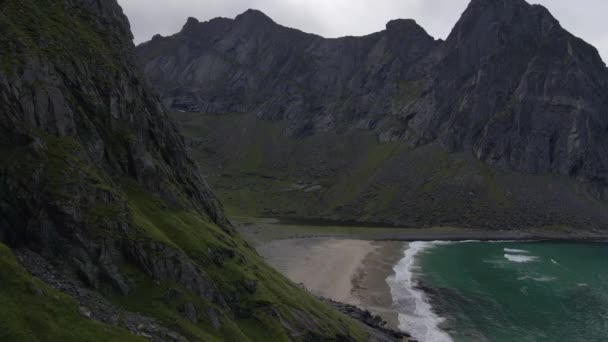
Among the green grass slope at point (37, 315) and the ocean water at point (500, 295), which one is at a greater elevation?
the green grass slope at point (37, 315)

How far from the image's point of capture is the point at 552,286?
88.4m

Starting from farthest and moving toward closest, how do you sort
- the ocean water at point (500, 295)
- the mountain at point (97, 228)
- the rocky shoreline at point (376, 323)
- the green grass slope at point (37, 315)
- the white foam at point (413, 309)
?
the ocean water at point (500, 295)
the white foam at point (413, 309)
the rocky shoreline at point (376, 323)
the mountain at point (97, 228)
the green grass slope at point (37, 315)

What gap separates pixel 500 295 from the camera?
79688mm

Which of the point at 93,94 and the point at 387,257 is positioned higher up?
the point at 93,94

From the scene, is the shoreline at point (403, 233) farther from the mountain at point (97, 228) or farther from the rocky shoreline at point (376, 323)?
the mountain at point (97, 228)

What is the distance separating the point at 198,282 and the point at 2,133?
1696 cm

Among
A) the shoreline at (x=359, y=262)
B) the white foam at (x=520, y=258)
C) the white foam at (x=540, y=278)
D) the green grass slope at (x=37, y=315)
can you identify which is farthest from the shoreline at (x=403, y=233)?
the green grass slope at (x=37, y=315)

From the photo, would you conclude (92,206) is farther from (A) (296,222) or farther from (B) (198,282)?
(A) (296,222)

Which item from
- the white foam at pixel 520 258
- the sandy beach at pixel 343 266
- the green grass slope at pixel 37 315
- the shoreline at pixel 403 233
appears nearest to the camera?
the green grass slope at pixel 37 315

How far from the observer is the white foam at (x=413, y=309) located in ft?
192

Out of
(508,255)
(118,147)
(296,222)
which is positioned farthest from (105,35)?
(296,222)

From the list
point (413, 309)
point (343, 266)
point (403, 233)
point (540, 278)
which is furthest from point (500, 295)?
point (403, 233)

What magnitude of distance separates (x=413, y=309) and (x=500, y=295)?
20.9 m

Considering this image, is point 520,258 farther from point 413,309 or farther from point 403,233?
point 413,309
